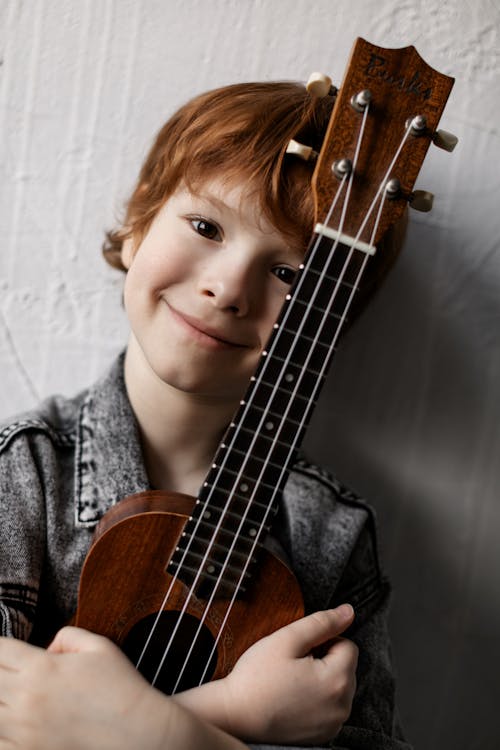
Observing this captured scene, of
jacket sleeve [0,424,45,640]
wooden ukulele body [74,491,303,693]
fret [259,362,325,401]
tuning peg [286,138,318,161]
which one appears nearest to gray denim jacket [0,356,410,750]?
jacket sleeve [0,424,45,640]

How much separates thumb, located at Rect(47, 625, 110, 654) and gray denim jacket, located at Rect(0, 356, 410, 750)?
8cm

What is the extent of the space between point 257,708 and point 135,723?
0.12m

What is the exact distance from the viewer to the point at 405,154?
0.73m

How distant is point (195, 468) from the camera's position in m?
0.90

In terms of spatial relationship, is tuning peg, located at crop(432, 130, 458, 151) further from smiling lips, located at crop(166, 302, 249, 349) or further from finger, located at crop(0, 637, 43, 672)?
finger, located at crop(0, 637, 43, 672)

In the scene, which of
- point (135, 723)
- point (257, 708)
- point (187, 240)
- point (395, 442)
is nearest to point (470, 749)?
point (395, 442)

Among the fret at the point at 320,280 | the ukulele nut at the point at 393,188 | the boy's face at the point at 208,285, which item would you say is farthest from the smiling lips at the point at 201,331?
the ukulele nut at the point at 393,188

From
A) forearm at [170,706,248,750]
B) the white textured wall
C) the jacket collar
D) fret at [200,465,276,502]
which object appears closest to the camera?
forearm at [170,706,248,750]

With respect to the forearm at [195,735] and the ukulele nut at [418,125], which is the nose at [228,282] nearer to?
the ukulele nut at [418,125]

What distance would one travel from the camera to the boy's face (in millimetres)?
Result: 741

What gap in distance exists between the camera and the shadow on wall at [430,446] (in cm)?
105

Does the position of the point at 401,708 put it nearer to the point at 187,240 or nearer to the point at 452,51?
the point at 187,240

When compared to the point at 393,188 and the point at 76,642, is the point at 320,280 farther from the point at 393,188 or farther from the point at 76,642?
the point at 76,642

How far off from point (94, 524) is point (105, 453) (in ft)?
0.26
